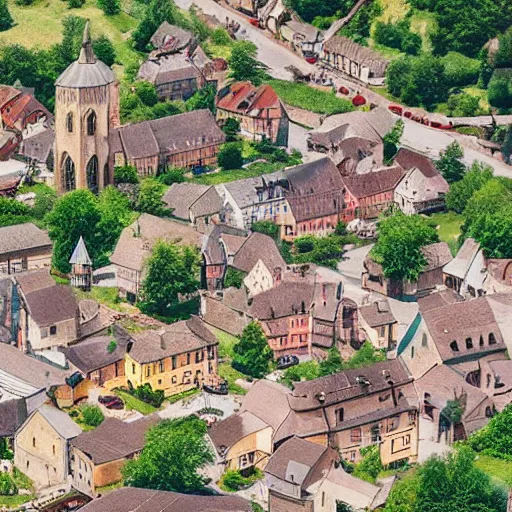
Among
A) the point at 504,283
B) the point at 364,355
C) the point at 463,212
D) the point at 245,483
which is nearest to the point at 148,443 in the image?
the point at 245,483

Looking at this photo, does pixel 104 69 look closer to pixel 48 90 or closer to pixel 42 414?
pixel 48 90

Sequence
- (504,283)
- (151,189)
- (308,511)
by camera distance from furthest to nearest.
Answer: (151,189) → (504,283) → (308,511)

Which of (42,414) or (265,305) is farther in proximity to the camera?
(265,305)

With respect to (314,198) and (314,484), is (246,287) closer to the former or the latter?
(314,198)

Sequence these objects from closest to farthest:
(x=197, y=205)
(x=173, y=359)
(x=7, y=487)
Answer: (x=7, y=487)
(x=173, y=359)
(x=197, y=205)

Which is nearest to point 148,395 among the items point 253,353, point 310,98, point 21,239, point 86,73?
point 253,353

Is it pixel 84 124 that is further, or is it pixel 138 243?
pixel 84 124

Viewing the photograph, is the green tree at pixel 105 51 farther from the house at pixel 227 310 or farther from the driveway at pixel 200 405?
the driveway at pixel 200 405

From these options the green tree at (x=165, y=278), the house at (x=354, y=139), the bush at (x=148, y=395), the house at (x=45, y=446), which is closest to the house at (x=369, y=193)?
the house at (x=354, y=139)
